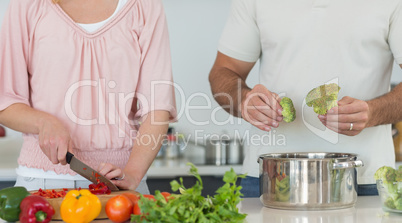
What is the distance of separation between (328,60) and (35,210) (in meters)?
1.10

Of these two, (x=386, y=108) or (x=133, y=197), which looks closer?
(x=133, y=197)

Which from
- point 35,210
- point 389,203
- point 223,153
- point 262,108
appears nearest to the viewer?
point 35,210

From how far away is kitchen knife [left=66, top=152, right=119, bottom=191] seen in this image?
1579 mm

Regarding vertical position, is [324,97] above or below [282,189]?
above

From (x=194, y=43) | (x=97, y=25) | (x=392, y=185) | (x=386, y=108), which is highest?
(x=194, y=43)

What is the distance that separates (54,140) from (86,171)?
0.13m

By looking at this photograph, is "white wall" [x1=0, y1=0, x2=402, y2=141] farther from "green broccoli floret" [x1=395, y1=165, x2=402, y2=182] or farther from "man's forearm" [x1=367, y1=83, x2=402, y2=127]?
"green broccoli floret" [x1=395, y1=165, x2=402, y2=182]

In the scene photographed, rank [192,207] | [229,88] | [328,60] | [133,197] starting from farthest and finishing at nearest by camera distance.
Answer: [229,88]
[328,60]
[133,197]
[192,207]

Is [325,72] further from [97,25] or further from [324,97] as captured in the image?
[97,25]

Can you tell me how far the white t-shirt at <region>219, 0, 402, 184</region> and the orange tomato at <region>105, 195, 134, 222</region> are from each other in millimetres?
722

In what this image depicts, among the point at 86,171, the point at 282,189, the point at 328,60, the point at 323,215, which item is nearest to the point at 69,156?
the point at 86,171

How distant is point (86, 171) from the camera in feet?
5.24

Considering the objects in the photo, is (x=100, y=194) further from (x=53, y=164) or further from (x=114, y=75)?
(x=114, y=75)

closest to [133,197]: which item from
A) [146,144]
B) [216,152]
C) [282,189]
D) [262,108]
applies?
[146,144]
